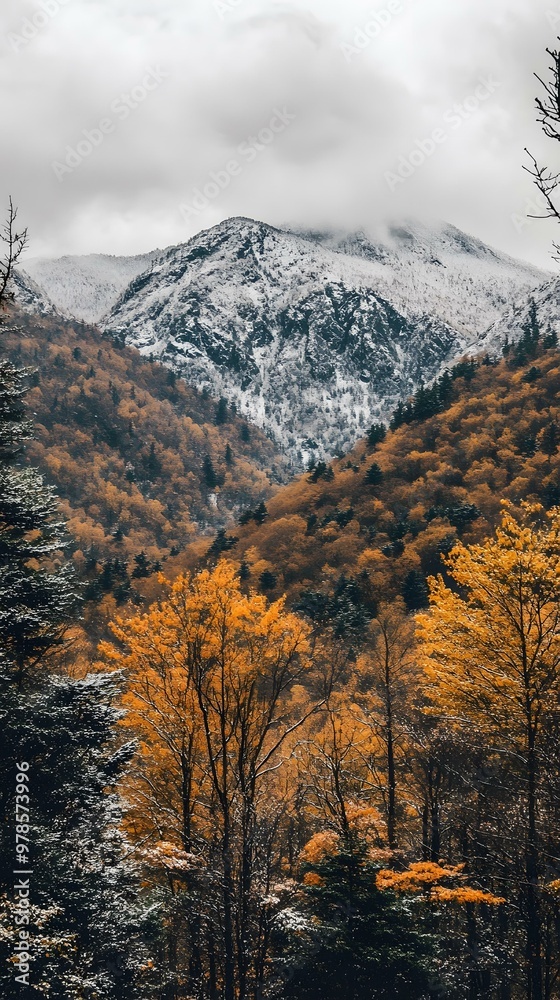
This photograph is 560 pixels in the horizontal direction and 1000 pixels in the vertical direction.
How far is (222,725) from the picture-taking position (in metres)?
12.9

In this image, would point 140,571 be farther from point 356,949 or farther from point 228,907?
point 228,907

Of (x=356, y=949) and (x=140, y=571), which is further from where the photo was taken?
(x=140, y=571)

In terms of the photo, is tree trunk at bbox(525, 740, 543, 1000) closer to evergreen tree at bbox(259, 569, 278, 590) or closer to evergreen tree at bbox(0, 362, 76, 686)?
evergreen tree at bbox(0, 362, 76, 686)

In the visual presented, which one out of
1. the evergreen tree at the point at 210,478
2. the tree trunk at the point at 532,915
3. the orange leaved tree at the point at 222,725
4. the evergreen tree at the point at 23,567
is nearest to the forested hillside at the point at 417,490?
the orange leaved tree at the point at 222,725

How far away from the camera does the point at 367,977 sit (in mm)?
14070

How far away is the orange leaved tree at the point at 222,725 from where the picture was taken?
12570 mm

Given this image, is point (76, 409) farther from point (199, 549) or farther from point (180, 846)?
point (180, 846)

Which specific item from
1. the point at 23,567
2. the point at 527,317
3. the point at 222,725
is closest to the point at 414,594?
the point at 23,567

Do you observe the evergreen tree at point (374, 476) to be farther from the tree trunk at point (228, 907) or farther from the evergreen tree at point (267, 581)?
the tree trunk at point (228, 907)

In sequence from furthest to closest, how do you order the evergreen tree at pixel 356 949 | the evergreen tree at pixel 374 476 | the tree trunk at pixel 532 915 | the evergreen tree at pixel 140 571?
1. the evergreen tree at pixel 374 476
2. the evergreen tree at pixel 140 571
3. the evergreen tree at pixel 356 949
4. the tree trunk at pixel 532 915

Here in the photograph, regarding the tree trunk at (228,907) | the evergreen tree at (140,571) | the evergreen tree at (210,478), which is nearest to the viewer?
the tree trunk at (228,907)

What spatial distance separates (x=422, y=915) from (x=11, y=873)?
8.86 meters

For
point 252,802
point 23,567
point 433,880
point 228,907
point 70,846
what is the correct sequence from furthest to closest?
point 23,567
point 70,846
point 433,880
point 252,802
point 228,907

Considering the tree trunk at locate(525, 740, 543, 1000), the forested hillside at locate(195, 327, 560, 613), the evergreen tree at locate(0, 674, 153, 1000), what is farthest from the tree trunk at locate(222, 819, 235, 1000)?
the forested hillside at locate(195, 327, 560, 613)
